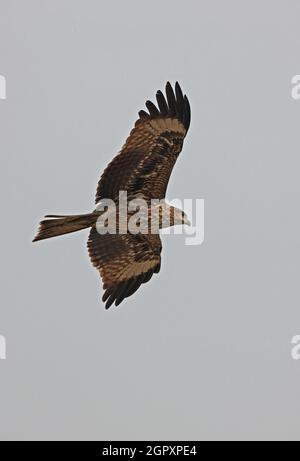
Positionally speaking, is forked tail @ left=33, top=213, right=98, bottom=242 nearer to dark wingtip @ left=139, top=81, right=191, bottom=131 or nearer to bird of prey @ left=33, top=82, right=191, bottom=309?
bird of prey @ left=33, top=82, right=191, bottom=309

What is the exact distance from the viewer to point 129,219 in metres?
9.62

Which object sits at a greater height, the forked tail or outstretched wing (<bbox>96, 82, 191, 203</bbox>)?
outstretched wing (<bbox>96, 82, 191, 203</bbox>)

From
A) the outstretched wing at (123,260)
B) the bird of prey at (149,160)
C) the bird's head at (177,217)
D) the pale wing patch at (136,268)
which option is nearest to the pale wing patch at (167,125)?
the bird of prey at (149,160)

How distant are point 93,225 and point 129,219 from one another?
39 cm

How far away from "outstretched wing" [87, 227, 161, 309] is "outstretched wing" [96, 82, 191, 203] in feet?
1.93

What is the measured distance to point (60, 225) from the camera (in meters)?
9.12

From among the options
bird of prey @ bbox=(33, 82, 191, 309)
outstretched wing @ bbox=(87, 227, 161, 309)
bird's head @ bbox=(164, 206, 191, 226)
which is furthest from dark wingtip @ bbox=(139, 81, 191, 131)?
outstretched wing @ bbox=(87, 227, 161, 309)

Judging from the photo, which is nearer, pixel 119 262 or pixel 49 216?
pixel 49 216

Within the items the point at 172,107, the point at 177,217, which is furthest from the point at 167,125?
the point at 177,217

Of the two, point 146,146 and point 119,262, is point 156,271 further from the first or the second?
point 146,146

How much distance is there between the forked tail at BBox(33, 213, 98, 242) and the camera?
29.7ft

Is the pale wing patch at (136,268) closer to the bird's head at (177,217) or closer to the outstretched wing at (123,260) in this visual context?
the outstretched wing at (123,260)

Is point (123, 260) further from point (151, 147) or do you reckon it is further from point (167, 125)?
point (167, 125)
